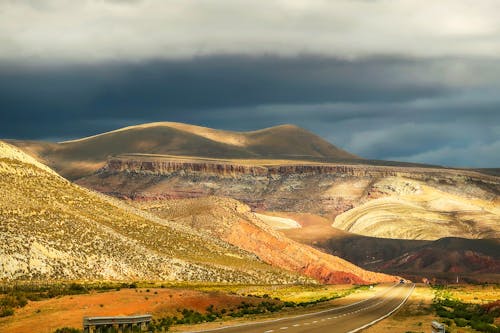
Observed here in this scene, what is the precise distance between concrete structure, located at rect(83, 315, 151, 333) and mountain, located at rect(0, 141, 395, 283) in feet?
177

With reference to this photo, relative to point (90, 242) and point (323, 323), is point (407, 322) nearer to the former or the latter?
point (323, 323)

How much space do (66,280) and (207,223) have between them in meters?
82.9

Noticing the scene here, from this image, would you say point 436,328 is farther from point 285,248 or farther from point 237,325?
point 285,248

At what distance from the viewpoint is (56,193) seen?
125 m

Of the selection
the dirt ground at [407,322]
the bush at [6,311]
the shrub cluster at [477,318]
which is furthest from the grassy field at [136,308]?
the shrub cluster at [477,318]

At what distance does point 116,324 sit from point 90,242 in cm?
7387

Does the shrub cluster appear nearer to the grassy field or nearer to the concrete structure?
the grassy field

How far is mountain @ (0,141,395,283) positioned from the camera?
327 feet

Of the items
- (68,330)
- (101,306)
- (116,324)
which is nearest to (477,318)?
(101,306)

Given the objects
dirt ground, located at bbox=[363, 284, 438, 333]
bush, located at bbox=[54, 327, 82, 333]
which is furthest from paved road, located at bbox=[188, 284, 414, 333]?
bush, located at bbox=[54, 327, 82, 333]

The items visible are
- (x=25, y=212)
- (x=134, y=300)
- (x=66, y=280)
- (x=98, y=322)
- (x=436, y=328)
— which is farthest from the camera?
(x=25, y=212)

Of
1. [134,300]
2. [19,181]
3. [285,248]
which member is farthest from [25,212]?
[285,248]

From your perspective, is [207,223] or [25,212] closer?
[25,212]

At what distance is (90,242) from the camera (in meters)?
112
